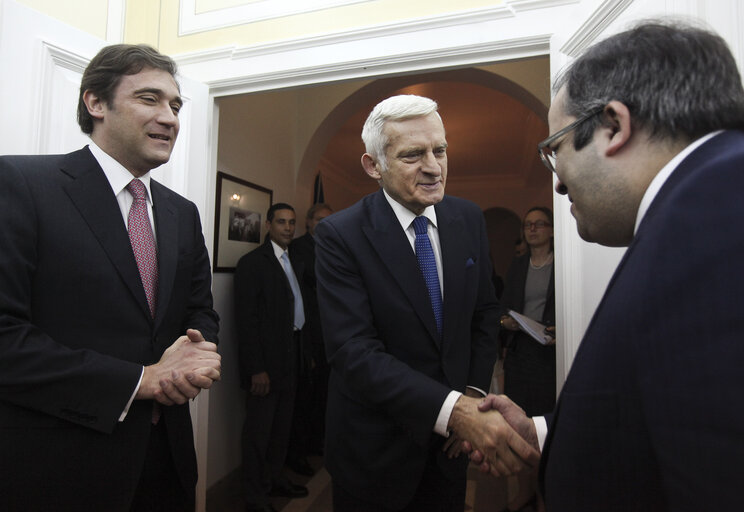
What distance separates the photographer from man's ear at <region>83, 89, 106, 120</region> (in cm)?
145

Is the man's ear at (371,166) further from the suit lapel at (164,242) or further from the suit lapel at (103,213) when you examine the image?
Answer: the suit lapel at (103,213)

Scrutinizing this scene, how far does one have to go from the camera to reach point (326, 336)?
1521 mm

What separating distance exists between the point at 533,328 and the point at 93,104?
8.23ft

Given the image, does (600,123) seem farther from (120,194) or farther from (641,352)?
(120,194)

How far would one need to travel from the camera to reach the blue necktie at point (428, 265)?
1.50m

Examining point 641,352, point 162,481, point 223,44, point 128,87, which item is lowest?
point 162,481

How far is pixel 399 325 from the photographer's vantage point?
57.4 inches

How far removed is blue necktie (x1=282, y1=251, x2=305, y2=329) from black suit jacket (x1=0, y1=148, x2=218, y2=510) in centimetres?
205

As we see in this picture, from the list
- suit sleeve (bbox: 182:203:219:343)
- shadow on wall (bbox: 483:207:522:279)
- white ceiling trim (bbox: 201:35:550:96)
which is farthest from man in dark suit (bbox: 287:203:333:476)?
shadow on wall (bbox: 483:207:522:279)

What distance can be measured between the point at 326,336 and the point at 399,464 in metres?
0.47

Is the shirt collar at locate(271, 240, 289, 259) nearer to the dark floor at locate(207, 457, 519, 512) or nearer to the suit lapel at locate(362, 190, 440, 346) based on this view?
the dark floor at locate(207, 457, 519, 512)

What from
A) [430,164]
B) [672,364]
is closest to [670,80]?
[672,364]

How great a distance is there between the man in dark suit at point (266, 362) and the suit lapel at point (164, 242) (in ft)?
5.51

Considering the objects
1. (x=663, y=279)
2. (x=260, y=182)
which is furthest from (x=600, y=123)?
(x=260, y=182)
